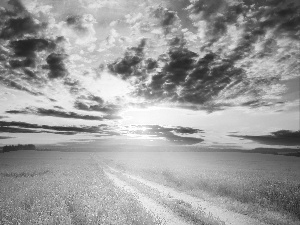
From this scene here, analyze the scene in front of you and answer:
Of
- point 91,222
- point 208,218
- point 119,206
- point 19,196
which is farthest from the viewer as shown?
point 19,196

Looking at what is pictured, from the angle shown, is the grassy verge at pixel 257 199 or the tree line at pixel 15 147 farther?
the tree line at pixel 15 147

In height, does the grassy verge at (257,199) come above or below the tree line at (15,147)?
above

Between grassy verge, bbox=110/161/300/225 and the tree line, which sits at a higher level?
grassy verge, bbox=110/161/300/225

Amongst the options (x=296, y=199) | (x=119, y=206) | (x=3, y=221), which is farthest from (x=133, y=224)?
(x=296, y=199)

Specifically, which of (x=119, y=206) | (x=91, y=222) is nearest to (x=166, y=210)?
(x=119, y=206)

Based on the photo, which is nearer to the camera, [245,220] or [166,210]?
[245,220]

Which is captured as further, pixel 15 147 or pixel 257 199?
pixel 15 147

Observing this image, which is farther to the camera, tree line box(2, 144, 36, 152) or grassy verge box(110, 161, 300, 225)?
tree line box(2, 144, 36, 152)

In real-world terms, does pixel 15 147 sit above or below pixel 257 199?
below

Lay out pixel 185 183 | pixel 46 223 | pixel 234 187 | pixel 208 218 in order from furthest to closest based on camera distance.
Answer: pixel 185 183
pixel 234 187
pixel 208 218
pixel 46 223

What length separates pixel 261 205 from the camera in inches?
565

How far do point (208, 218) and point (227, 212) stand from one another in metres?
2.83

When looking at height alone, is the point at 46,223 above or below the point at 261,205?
above

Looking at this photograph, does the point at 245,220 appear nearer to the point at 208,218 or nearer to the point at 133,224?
the point at 208,218
